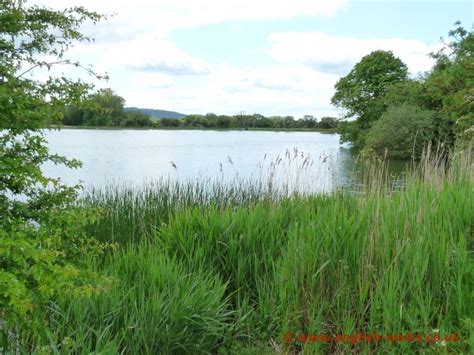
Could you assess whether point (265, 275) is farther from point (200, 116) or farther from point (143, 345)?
point (200, 116)

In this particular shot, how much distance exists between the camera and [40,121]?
302 cm

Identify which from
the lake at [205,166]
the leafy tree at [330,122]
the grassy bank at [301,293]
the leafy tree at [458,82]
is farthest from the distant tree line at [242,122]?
the grassy bank at [301,293]

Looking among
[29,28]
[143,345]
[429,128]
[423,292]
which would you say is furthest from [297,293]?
[429,128]

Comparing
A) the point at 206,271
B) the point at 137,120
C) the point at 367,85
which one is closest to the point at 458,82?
the point at 206,271

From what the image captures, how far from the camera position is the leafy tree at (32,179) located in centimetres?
235

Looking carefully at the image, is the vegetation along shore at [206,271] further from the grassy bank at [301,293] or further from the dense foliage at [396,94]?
the dense foliage at [396,94]

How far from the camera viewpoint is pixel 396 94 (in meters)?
34.8

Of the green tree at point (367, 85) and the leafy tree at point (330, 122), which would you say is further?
the leafy tree at point (330, 122)

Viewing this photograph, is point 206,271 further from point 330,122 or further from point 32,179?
point 330,122

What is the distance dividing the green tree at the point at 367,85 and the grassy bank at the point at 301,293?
37.2 metres

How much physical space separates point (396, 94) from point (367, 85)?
7.58 m

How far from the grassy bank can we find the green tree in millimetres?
37194

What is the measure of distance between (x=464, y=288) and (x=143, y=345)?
2259mm

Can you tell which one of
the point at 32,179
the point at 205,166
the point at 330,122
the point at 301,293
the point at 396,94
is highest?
the point at 396,94
